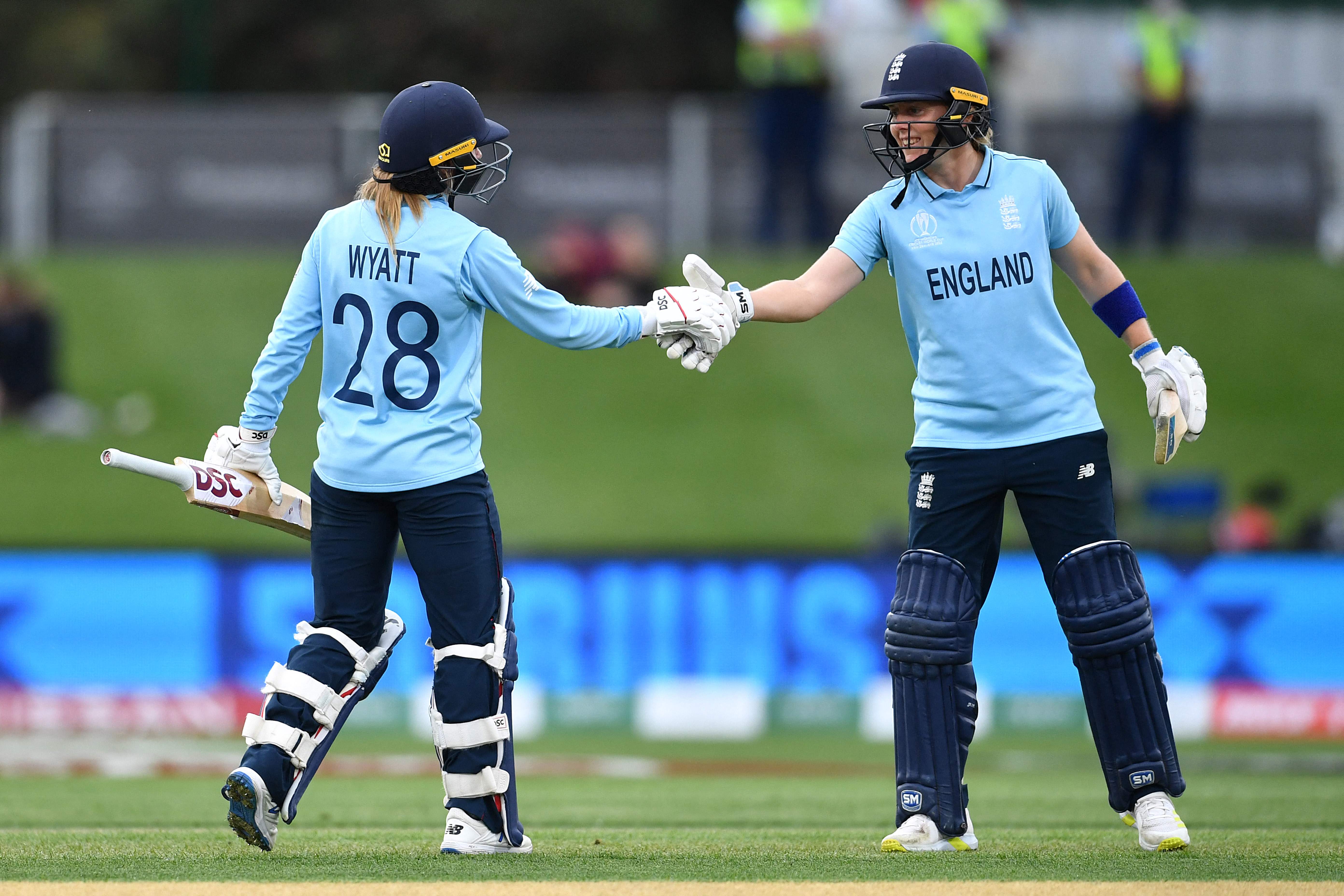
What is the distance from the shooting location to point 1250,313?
57.9 ft

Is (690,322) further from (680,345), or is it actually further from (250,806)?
(250,806)

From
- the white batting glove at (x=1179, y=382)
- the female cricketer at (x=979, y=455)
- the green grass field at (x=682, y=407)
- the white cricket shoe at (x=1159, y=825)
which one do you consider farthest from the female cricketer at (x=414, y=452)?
the green grass field at (x=682, y=407)

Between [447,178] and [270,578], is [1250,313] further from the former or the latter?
[447,178]

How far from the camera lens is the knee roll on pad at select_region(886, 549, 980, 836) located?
5.32m

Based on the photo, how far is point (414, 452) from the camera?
5.12 m

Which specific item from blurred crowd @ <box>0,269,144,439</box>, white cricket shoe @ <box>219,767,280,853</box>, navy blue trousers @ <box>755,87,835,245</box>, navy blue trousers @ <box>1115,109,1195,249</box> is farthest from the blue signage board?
white cricket shoe @ <box>219,767,280,853</box>

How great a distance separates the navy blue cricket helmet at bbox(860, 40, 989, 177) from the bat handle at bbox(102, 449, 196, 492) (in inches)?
92.8

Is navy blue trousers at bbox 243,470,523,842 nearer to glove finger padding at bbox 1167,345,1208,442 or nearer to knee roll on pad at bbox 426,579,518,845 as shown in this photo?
knee roll on pad at bbox 426,579,518,845

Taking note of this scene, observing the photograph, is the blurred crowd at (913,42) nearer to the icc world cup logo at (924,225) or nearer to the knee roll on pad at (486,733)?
the icc world cup logo at (924,225)

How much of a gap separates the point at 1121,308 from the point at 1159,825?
1.63 metres

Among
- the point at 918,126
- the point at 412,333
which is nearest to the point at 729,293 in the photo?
the point at 918,126

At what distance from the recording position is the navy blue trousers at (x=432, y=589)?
17.0 ft

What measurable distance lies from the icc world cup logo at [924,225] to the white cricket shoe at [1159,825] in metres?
1.85

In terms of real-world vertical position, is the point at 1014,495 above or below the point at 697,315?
below
